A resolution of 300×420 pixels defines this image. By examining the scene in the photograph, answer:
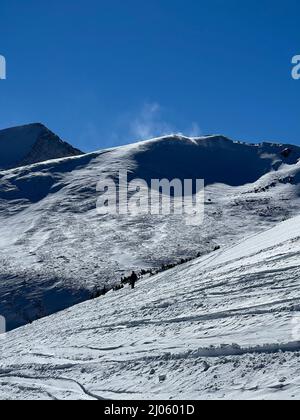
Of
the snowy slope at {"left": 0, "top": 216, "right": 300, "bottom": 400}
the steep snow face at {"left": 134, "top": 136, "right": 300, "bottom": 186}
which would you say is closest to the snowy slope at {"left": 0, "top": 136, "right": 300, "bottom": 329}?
the steep snow face at {"left": 134, "top": 136, "right": 300, "bottom": 186}

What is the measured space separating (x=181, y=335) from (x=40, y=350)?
5.73 metres

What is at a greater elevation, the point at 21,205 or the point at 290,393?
the point at 21,205

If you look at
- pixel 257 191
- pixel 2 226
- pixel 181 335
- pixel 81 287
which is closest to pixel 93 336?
pixel 181 335

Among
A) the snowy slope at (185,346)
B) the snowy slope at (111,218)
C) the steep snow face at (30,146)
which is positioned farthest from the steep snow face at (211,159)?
the snowy slope at (185,346)

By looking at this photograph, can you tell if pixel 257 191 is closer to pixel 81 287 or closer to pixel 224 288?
pixel 81 287

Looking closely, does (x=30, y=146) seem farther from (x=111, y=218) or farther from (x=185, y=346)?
(x=185, y=346)

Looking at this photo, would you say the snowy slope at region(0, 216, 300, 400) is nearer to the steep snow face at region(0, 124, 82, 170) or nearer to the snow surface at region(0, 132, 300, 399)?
the snow surface at region(0, 132, 300, 399)

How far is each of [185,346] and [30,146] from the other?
16866cm

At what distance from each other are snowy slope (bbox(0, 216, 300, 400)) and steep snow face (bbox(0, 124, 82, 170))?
139 metres

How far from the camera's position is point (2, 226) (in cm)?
7581

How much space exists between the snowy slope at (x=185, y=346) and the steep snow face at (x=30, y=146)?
138645 mm

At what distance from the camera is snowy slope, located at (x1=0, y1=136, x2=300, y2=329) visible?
45953 mm

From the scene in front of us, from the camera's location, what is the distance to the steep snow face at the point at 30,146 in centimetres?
16162

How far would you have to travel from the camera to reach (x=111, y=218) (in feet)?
238
